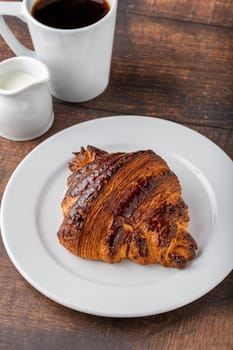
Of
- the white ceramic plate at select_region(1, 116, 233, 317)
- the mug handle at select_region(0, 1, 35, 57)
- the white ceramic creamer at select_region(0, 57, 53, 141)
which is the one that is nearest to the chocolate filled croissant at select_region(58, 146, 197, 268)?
the white ceramic plate at select_region(1, 116, 233, 317)

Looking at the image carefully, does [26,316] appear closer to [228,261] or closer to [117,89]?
[228,261]

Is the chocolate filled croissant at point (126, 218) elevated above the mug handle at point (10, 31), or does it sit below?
below

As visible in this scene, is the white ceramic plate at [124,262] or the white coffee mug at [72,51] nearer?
the white ceramic plate at [124,262]

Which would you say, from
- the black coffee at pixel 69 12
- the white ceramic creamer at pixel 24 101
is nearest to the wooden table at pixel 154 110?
the white ceramic creamer at pixel 24 101

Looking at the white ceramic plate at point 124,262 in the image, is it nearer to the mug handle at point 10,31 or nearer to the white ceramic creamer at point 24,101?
the white ceramic creamer at point 24,101

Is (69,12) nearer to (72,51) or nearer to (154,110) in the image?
(72,51)

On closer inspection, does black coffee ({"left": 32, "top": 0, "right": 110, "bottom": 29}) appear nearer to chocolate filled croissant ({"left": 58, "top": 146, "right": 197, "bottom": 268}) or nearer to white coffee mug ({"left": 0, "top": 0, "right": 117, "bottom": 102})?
white coffee mug ({"left": 0, "top": 0, "right": 117, "bottom": 102})

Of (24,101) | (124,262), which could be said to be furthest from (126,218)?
(24,101)
